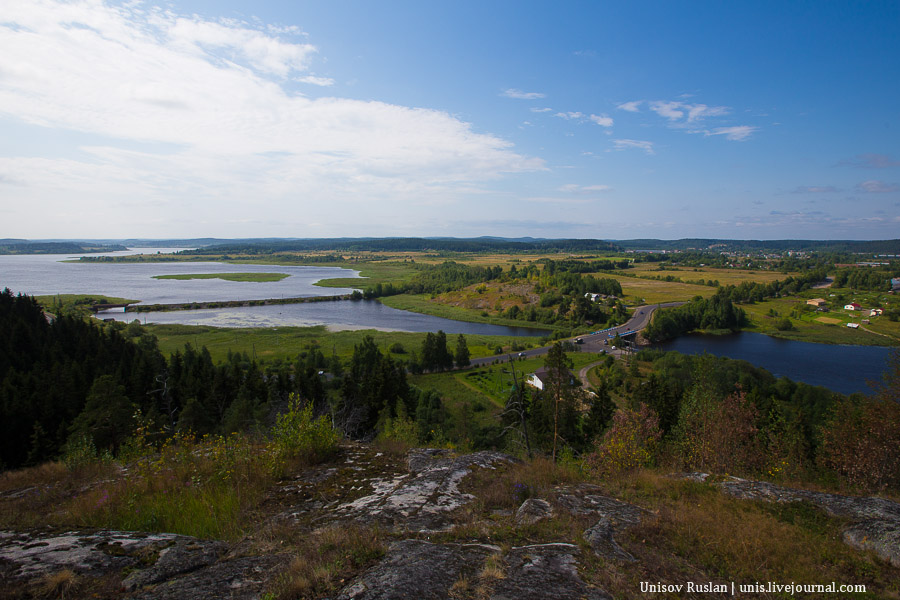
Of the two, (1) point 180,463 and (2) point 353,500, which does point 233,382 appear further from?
(2) point 353,500

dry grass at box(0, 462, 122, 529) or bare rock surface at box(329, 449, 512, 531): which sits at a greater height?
bare rock surface at box(329, 449, 512, 531)

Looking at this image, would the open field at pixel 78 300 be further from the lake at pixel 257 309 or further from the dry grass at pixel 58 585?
the dry grass at pixel 58 585

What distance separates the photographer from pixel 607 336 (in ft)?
250

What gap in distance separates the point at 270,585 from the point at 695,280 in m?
158

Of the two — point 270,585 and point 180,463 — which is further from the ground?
point 270,585

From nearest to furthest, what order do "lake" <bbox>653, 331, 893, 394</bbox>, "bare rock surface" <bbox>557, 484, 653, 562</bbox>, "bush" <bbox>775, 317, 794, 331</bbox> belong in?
"bare rock surface" <bbox>557, 484, 653, 562</bbox>, "lake" <bbox>653, 331, 893, 394</bbox>, "bush" <bbox>775, 317, 794, 331</bbox>

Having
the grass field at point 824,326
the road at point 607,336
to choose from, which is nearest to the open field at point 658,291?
the road at point 607,336

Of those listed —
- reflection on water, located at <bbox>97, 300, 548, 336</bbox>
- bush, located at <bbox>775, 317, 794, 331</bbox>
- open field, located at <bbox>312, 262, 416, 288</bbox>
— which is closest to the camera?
reflection on water, located at <bbox>97, 300, 548, 336</bbox>

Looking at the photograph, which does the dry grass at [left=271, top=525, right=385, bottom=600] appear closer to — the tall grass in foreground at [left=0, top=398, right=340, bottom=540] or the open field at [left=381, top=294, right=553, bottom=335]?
the tall grass in foreground at [left=0, top=398, right=340, bottom=540]

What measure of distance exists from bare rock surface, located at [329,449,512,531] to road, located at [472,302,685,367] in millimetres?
49213

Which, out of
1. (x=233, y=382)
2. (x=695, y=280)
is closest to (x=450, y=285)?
(x=695, y=280)

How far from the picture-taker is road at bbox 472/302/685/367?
6131cm

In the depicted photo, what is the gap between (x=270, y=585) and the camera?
3.64 metres

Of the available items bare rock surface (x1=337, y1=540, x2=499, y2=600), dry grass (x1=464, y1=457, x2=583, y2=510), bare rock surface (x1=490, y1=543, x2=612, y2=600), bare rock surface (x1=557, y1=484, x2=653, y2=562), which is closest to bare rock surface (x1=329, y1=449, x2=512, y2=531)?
dry grass (x1=464, y1=457, x2=583, y2=510)
